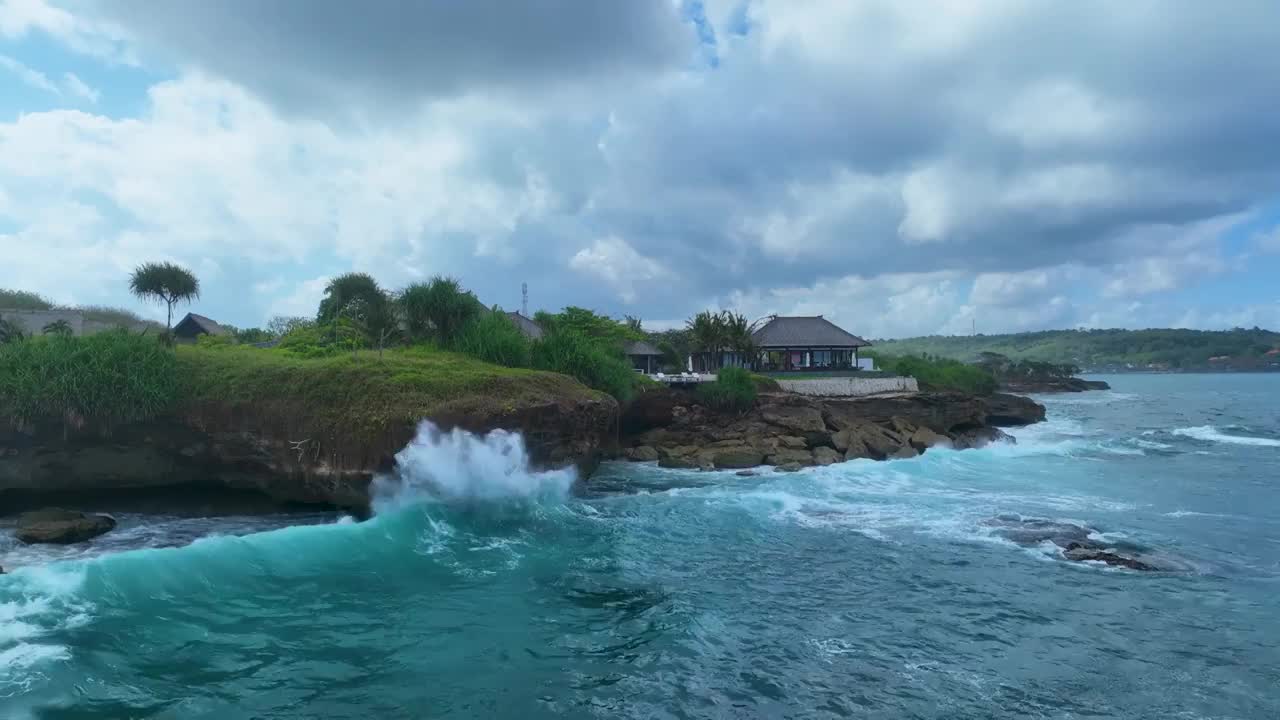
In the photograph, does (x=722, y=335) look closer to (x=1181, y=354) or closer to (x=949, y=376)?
(x=949, y=376)

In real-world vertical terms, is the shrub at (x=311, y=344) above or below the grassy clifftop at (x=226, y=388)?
above

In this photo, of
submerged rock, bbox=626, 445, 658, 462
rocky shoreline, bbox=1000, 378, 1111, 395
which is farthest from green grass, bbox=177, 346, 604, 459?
rocky shoreline, bbox=1000, 378, 1111, 395

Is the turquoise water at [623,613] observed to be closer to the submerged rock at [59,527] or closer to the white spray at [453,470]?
the white spray at [453,470]

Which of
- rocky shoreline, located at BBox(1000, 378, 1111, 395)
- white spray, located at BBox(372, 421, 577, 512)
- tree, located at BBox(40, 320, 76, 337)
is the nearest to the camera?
white spray, located at BBox(372, 421, 577, 512)

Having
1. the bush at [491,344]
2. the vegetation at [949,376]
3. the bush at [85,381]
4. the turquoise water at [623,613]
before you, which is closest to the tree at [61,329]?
the bush at [85,381]

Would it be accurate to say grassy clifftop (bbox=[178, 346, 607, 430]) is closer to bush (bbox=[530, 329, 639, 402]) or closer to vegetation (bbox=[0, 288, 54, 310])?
bush (bbox=[530, 329, 639, 402])

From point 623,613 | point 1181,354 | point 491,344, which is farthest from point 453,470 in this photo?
point 1181,354

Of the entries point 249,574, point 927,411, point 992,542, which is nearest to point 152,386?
point 249,574
